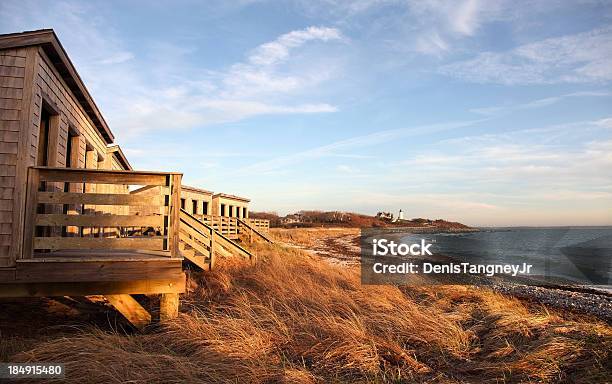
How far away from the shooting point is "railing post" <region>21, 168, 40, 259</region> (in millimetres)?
5656

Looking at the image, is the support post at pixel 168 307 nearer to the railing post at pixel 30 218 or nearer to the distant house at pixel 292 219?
the railing post at pixel 30 218

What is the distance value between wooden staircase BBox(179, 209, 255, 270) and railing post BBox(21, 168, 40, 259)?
173 inches

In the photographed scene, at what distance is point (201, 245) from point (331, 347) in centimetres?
725

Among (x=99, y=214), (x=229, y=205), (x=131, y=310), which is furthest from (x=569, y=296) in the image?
(x=229, y=205)

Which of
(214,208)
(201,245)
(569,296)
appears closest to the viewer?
(201,245)

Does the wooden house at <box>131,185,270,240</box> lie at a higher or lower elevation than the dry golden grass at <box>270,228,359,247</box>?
higher

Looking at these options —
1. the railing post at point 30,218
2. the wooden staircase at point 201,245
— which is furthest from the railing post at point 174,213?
the wooden staircase at point 201,245

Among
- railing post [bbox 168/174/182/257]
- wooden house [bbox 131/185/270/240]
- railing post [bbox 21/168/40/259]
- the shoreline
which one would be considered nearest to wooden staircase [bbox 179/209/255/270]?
railing post [bbox 168/174/182/257]

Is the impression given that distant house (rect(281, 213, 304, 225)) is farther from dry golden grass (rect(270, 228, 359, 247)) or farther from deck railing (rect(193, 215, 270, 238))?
deck railing (rect(193, 215, 270, 238))

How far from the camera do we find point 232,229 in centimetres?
2323

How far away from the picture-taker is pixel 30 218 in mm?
5668

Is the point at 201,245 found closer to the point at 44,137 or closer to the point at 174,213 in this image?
the point at 44,137

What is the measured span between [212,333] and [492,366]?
3.70 metres

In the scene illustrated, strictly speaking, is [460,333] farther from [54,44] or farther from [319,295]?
[54,44]
